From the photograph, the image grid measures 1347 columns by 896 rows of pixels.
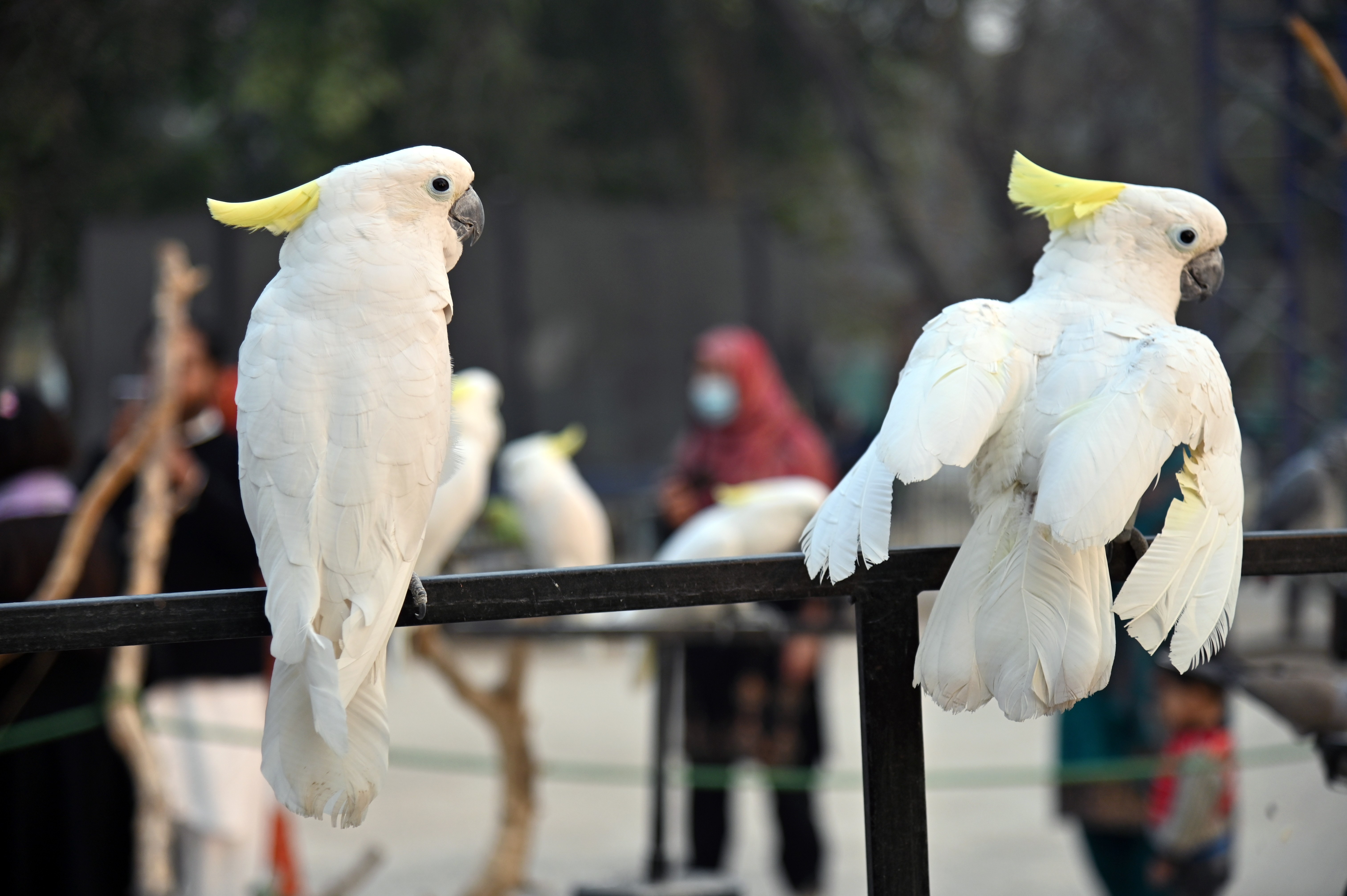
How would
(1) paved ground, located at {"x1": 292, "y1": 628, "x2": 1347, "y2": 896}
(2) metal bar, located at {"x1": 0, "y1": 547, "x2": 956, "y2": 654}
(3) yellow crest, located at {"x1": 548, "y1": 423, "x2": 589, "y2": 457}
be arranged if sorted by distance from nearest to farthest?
(2) metal bar, located at {"x1": 0, "y1": 547, "x2": 956, "y2": 654}, (3) yellow crest, located at {"x1": 548, "y1": 423, "x2": 589, "y2": 457}, (1) paved ground, located at {"x1": 292, "y1": 628, "x2": 1347, "y2": 896}

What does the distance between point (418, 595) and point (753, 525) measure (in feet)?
5.26

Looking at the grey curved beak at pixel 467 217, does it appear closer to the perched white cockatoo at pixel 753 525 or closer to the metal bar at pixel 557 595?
the metal bar at pixel 557 595

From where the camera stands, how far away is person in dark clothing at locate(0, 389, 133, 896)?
7.36 ft

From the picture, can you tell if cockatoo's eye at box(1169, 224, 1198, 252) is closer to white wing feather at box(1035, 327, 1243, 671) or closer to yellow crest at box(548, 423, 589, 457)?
white wing feather at box(1035, 327, 1243, 671)

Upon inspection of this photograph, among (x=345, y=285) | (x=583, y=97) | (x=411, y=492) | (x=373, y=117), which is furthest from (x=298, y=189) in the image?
(x=583, y=97)

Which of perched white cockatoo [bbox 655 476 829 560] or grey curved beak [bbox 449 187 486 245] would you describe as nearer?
grey curved beak [bbox 449 187 486 245]

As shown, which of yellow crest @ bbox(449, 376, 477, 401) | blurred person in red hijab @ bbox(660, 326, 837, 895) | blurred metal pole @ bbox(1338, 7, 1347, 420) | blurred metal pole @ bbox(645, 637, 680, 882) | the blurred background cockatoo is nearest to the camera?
yellow crest @ bbox(449, 376, 477, 401)

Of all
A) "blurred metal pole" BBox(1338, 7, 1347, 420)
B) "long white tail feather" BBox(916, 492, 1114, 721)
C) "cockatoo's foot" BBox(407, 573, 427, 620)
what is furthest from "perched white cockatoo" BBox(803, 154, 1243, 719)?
"blurred metal pole" BBox(1338, 7, 1347, 420)

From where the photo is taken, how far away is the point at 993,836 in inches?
144

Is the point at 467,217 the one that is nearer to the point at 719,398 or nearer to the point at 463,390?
the point at 463,390

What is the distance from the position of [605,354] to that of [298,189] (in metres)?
5.63

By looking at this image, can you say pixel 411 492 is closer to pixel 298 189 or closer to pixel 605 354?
pixel 298 189

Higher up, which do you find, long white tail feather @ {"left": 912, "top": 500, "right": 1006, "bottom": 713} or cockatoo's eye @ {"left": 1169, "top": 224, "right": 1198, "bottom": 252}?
cockatoo's eye @ {"left": 1169, "top": 224, "right": 1198, "bottom": 252}

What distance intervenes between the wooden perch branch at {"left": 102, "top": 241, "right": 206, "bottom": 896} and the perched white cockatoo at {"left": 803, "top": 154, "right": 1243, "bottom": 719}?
5.50 ft
